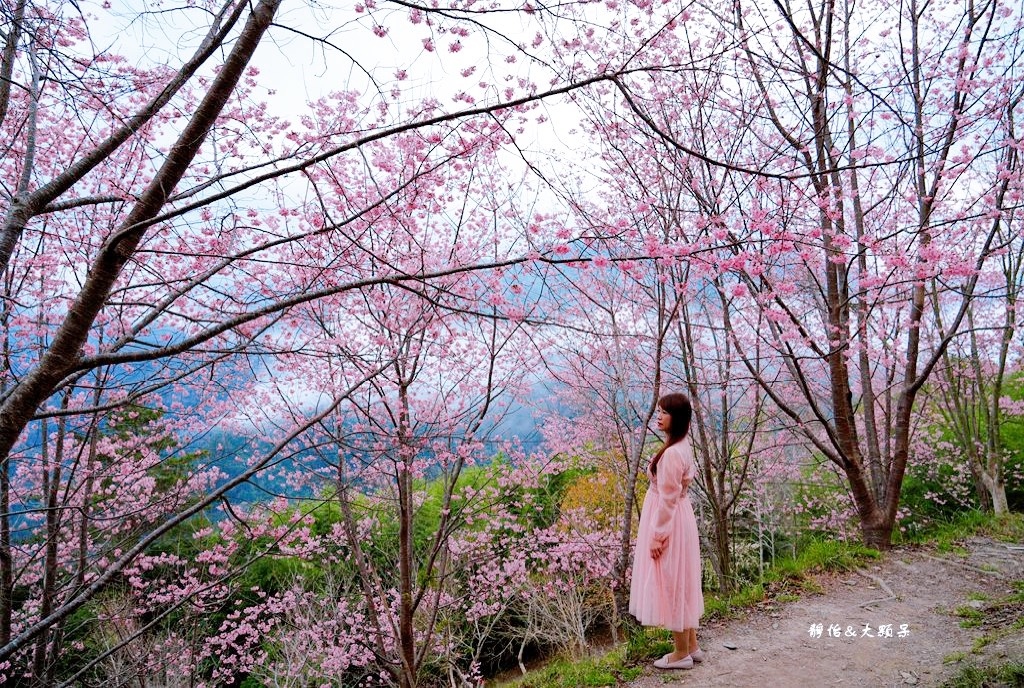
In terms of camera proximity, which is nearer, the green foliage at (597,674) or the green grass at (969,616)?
the green foliage at (597,674)

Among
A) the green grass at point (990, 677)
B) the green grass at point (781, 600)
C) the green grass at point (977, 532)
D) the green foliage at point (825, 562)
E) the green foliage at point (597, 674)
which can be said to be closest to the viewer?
the green grass at point (990, 677)

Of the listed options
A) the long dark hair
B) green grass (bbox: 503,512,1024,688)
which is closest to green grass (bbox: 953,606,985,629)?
green grass (bbox: 503,512,1024,688)

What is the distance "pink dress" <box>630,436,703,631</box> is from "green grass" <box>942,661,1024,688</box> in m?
1.24

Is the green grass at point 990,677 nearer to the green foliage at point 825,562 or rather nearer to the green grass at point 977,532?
the green foliage at point 825,562

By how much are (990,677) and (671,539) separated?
158 cm

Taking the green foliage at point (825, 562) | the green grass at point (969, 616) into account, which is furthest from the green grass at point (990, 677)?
the green foliage at point (825, 562)

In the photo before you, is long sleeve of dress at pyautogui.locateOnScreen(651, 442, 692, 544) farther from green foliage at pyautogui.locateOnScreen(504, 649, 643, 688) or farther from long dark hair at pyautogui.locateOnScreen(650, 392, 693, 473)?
green foliage at pyautogui.locateOnScreen(504, 649, 643, 688)

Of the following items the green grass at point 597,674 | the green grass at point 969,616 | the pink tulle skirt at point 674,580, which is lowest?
the green grass at point 597,674

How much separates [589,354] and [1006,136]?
4.57m

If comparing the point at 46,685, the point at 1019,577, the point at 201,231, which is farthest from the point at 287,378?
the point at 1019,577

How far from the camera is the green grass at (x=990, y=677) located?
279 cm

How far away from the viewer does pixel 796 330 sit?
536 cm

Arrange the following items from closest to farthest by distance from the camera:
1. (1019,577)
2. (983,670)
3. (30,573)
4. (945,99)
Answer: (983,670), (1019,577), (945,99), (30,573)

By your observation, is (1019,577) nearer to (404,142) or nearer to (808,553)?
(808,553)
